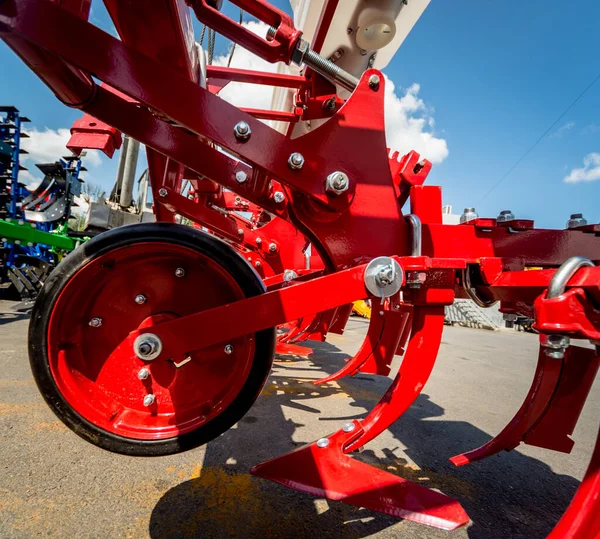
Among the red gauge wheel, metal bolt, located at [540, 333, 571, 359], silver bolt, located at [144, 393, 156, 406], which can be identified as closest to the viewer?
metal bolt, located at [540, 333, 571, 359]

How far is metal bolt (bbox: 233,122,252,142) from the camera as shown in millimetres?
1175

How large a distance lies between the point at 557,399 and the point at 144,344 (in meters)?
1.52

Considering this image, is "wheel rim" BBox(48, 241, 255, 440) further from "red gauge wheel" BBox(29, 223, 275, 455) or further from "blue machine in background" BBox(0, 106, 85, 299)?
"blue machine in background" BBox(0, 106, 85, 299)

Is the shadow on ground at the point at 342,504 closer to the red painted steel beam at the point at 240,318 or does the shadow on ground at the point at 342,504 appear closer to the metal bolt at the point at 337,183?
the red painted steel beam at the point at 240,318

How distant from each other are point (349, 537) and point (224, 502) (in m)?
0.54

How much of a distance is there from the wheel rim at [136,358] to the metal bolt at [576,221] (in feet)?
5.04

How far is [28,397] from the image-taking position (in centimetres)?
242

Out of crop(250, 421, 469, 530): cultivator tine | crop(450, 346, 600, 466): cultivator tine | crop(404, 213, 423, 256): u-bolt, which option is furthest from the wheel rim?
crop(450, 346, 600, 466): cultivator tine

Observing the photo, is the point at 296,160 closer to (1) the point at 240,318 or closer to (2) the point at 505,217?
(1) the point at 240,318

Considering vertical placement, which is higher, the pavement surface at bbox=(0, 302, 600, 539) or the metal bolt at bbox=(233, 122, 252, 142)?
the metal bolt at bbox=(233, 122, 252, 142)

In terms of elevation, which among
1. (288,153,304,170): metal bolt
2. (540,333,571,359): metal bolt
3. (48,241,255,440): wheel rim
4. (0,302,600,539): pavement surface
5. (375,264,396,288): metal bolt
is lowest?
(0,302,600,539): pavement surface

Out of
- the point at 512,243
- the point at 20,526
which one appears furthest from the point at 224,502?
the point at 512,243

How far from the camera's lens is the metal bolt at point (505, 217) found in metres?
1.51

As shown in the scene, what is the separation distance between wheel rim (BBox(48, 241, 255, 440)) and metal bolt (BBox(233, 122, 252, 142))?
431 millimetres
